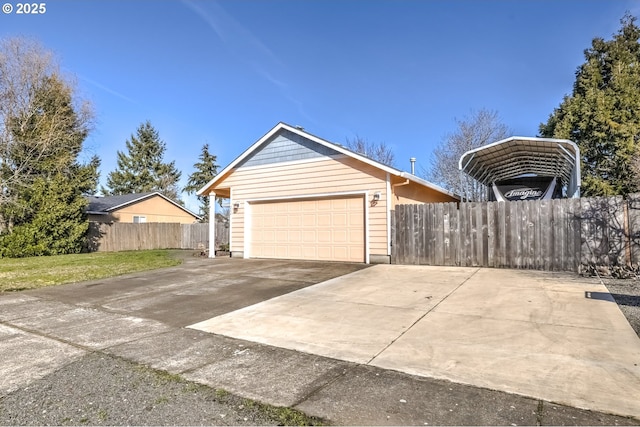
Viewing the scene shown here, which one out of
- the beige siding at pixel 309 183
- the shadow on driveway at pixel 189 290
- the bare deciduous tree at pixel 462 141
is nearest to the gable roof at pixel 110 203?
the beige siding at pixel 309 183

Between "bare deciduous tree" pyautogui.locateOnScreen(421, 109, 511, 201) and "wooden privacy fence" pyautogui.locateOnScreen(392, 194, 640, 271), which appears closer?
"wooden privacy fence" pyautogui.locateOnScreen(392, 194, 640, 271)

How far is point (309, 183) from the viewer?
37.8ft

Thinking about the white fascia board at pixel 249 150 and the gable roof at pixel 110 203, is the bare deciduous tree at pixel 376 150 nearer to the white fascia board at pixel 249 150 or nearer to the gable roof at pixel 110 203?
the white fascia board at pixel 249 150

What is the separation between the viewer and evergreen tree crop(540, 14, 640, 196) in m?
14.3

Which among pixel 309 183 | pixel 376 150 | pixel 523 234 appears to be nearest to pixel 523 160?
pixel 523 234

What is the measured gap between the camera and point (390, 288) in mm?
6621

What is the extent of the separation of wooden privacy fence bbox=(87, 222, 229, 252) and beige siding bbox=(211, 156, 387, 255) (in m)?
5.77

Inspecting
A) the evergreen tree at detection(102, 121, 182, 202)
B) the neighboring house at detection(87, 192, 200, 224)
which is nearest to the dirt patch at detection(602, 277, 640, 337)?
the neighboring house at detection(87, 192, 200, 224)

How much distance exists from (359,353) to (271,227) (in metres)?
9.34

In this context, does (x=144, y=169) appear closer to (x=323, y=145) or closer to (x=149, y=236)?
(x=149, y=236)

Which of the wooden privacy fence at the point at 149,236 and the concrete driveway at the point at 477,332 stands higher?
the wooden privacy fence at the point at 149,236

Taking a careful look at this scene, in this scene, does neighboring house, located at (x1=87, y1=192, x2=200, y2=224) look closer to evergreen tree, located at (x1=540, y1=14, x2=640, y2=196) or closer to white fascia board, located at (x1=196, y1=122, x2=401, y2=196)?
white fascia board, located at (x1=196, y1=122, x2=401, y2=196)

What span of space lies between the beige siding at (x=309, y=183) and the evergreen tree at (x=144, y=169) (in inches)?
1059

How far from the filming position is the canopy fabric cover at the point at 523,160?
1016 centimetres
